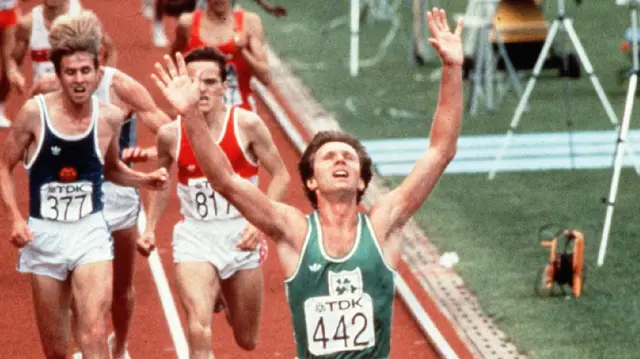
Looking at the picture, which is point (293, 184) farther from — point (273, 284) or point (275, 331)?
point (275, 331)

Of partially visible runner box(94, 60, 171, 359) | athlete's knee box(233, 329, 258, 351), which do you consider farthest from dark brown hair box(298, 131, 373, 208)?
partially visible runner box(94, 60, 171, 359)

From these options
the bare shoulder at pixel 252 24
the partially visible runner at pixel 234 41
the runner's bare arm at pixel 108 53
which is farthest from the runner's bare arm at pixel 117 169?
the bare shoulder at pixel 252 24

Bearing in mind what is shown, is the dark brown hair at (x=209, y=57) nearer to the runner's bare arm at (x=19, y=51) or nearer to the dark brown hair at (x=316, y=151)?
the dark brown hair at (x=316, y=151)

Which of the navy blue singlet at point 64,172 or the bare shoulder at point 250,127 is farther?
the bare shoulder at point 250,127

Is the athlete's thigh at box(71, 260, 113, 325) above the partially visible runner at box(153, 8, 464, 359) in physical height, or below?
below

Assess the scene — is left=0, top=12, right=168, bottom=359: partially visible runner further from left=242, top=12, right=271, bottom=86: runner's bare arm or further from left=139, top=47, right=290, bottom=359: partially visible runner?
left=242, top=12, right=271, bottom=86: runner's bare arm

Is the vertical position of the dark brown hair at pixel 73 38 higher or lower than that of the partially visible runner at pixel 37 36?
higher

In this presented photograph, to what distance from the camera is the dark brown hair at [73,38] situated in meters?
8.84

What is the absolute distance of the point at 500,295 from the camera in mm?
12742

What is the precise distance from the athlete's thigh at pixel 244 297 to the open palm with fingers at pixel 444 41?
267 centimetres

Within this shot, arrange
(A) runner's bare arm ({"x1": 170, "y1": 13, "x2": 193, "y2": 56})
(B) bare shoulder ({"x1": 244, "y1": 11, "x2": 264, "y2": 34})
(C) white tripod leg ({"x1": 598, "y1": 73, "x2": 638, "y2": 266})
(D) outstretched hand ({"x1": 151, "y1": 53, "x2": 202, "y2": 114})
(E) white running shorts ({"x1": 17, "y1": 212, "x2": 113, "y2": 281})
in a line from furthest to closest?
(C) white tripod leg ({"x1": 598, "y1": 73, "x2": 638, "y2": 266}), (A) runner's bare arm ({"x1": 170, "y1": 13, "x2": 193, "y2": 56}), (B) bare shoulder ({"x1": 244, "y1": 11, "x2": 264, "y2": 34}), (E) white running shorts ({"x1": 17, "y1": 212, "x2": 113, "y2": 281}), (D) outstretched hand ({"x1": 151, "y1": 53, "x2": 202, "y2": 114})

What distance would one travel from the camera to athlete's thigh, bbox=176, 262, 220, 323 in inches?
368

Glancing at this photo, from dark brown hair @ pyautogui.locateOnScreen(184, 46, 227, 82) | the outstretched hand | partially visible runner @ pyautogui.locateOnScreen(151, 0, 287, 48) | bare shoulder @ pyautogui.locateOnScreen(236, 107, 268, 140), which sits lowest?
partially visible runner @ pyautogui.locateOnScreen(151, 0, 287, 48)

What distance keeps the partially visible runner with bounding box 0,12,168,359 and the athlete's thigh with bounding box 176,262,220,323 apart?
52cm
